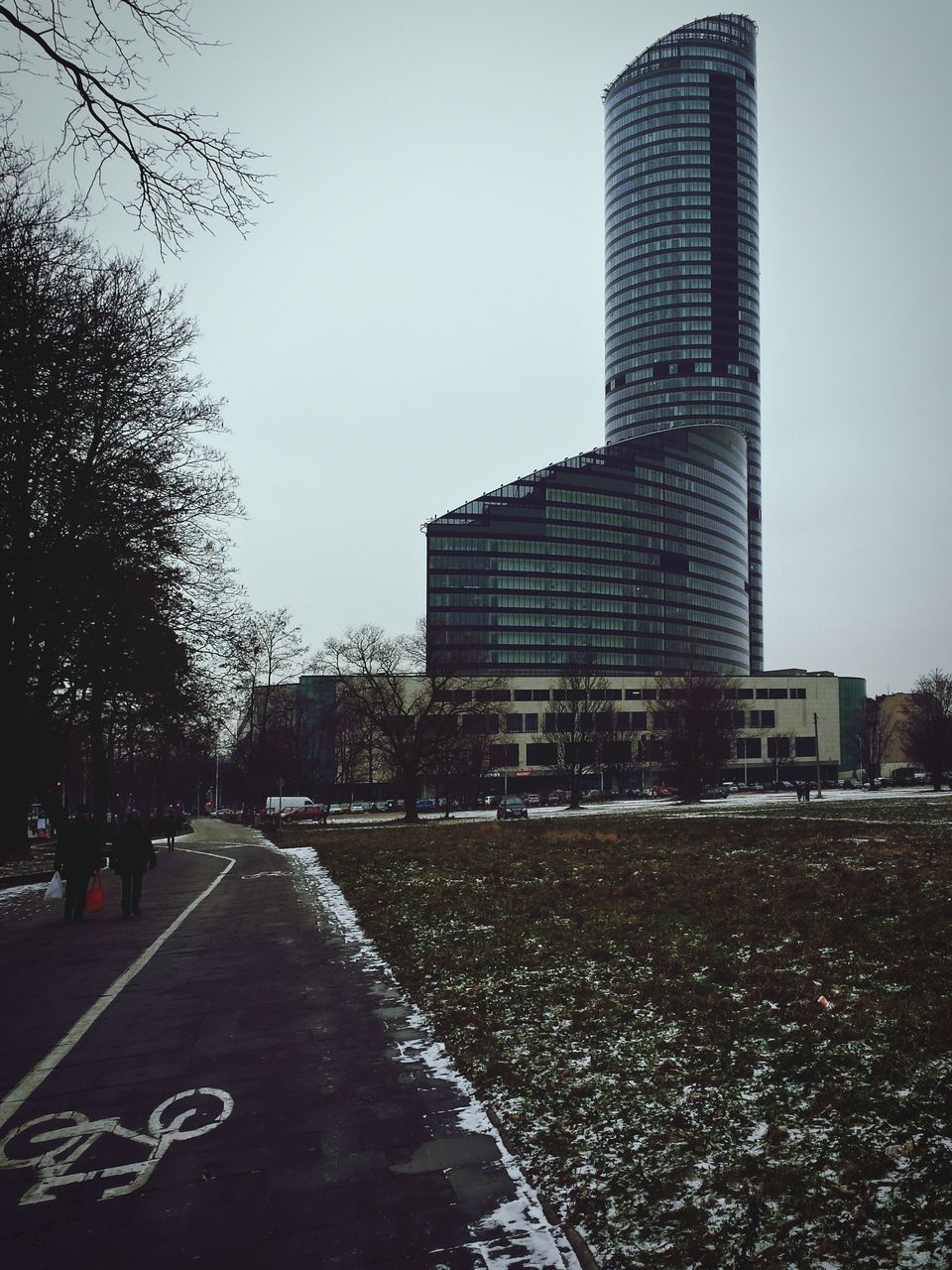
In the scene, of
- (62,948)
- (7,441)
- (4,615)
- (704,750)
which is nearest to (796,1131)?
(62,948)

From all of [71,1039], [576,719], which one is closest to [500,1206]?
[71,1039]

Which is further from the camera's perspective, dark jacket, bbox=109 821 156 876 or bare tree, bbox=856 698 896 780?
bare tree, bbox=856 698 896 780

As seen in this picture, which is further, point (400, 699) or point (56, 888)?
point (400, 699)

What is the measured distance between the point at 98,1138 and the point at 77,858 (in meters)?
10.5

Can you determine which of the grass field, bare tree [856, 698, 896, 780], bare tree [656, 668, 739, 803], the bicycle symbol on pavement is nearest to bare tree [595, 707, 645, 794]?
bare tree [656, 668, 739, 803]

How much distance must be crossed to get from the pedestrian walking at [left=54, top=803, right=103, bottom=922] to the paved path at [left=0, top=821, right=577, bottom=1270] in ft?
13.0

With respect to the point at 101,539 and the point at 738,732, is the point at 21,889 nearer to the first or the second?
the point at 101,539

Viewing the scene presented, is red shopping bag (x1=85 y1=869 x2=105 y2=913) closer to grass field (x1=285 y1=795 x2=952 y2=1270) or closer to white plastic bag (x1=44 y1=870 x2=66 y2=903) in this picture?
white plastic bag (x1=44 y1=870 x2=66 y2=903)

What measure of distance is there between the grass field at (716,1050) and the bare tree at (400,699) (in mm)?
38205

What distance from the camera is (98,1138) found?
17.4 ft

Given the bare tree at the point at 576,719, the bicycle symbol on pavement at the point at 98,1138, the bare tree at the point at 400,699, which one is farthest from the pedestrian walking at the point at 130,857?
the bare tree at the point at 576,719

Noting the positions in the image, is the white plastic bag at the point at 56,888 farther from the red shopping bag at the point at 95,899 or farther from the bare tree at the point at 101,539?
the bare tree at the point at 101,539

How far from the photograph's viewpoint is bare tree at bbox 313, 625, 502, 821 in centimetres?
5262

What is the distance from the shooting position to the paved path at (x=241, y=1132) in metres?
3.97
